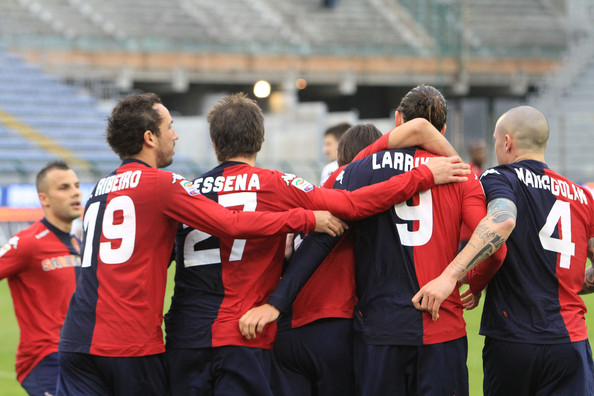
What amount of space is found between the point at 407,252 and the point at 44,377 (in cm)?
253

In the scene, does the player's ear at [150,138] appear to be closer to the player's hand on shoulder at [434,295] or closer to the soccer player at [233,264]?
the soccer player at [233,264]

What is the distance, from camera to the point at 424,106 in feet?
14.9

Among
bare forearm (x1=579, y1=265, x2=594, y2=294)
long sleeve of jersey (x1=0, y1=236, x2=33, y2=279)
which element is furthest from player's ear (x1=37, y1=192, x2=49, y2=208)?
bare forearm (x1=579, y1=265, x2=594, y2=294)

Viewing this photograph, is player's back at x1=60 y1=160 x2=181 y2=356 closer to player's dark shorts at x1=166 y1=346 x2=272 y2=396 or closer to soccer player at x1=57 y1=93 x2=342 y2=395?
soccer player at x1=57 y1=93 x2=342 y2=395

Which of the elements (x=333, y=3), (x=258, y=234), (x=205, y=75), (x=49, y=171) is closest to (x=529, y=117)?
(x=258, y=234)

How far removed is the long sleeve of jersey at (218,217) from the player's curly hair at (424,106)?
830 millimetres

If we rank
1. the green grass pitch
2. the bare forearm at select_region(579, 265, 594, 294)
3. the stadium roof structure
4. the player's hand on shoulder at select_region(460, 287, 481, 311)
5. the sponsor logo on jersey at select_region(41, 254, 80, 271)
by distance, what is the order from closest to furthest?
the player's hand on shoulder at select_region(460, 287, 481, 311) < the bare forearm at select_region(579, 265, 594, 294) < the sponsor logo on jersey at select_region(41, 254, 80, 271) < the green grass pitch < the stadium roof structure

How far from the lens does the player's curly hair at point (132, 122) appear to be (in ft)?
14.3

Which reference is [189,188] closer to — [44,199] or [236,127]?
[236,127]

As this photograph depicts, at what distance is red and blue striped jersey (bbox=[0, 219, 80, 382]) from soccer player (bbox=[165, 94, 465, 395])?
1445 mm

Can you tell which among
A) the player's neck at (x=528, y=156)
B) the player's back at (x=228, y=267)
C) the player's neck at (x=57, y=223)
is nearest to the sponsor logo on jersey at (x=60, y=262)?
the player's neck at (x=57, y=223)

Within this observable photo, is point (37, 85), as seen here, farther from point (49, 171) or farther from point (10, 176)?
point (49, 171)

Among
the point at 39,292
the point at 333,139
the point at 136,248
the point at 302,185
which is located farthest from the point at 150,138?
the point at 333,139

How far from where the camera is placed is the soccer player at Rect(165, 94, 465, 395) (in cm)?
425
